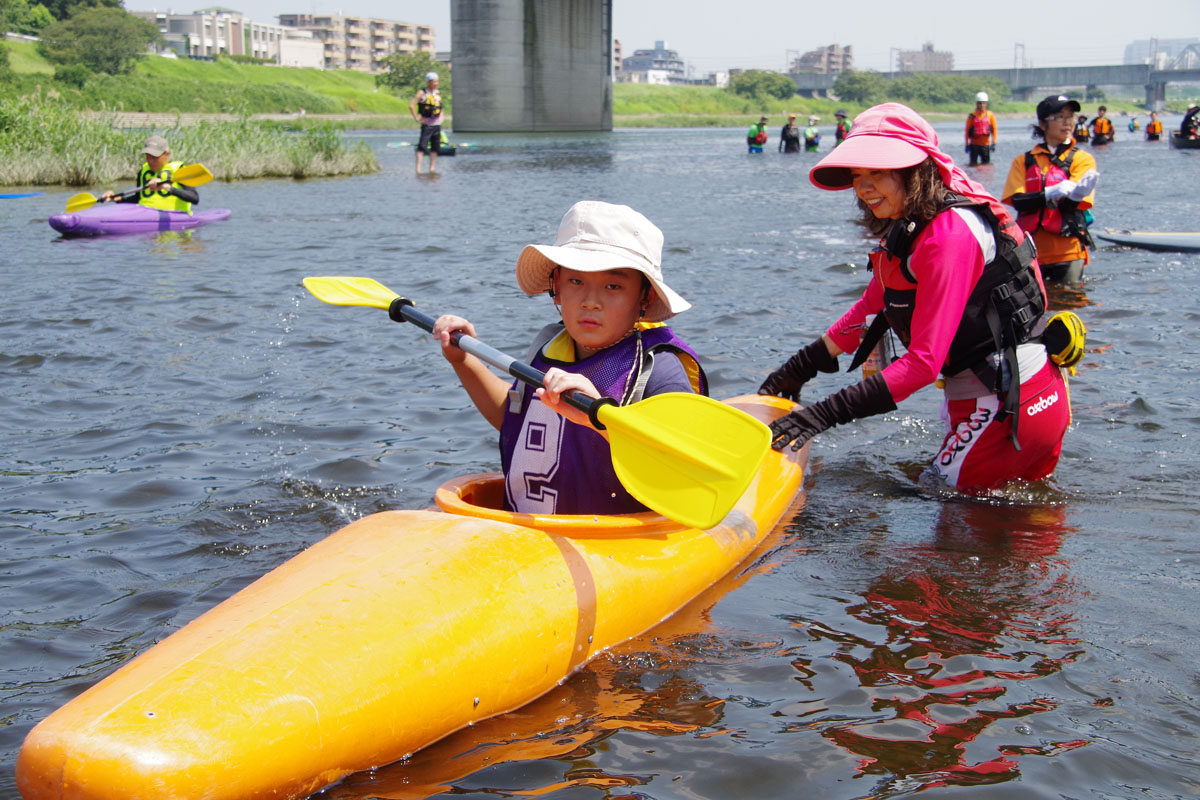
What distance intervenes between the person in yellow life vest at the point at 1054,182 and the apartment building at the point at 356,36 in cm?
14821

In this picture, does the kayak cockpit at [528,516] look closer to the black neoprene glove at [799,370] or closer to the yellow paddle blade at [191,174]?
the black neoprene glove at [799,370]

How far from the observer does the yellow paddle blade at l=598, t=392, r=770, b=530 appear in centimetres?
274

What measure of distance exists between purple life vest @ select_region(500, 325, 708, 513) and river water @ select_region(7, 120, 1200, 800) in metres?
0.43

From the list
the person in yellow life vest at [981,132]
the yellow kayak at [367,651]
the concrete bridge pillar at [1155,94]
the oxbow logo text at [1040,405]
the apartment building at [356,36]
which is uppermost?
the apartment building at [356,36]

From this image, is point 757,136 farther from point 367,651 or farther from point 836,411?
point 367,651

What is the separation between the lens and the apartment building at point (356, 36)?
147375 mm

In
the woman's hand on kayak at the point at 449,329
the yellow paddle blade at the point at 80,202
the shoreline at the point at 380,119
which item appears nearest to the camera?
the woman's hand on kayak at the point at 449,329

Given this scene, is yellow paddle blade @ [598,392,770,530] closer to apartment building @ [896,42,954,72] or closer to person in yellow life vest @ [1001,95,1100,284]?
person in yellow life vest @ [1001,95,1100,284]

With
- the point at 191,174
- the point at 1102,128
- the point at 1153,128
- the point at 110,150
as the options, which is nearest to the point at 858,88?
the point at 1153,128

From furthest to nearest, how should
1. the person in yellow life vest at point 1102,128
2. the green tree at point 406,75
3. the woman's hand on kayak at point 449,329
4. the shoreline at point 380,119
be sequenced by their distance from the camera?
the green tree at point 406,75, the shoreline at point 380,119, the person in yellow life vest at point 1102,128, the woman's hand on kayak at point 449,329

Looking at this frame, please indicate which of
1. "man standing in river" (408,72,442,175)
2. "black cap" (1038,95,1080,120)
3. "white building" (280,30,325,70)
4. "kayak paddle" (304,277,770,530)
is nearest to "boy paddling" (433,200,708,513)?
"kayak paddle" (304,277,770,530)

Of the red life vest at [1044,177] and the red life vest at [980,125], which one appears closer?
the red life vest at [1044,177]

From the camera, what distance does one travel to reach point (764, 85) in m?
101

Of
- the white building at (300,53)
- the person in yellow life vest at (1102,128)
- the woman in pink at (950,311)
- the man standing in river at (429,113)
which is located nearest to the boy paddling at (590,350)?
the woman in pink at (950,311)
